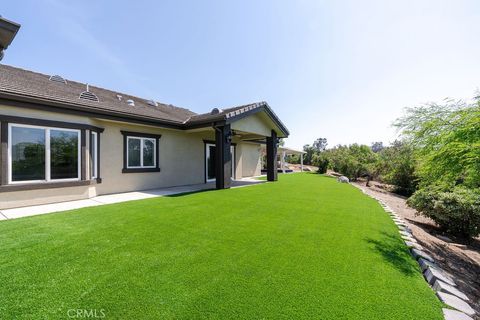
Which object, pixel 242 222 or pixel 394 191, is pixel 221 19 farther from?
pixel 394 191

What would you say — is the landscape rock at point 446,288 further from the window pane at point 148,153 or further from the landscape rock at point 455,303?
the window pane at point 148,153

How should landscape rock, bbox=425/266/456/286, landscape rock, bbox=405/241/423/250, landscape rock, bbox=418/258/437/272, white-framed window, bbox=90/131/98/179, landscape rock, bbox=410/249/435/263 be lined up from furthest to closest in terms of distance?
white-framed window, bbox=90/131/98/179, landscape rock, bbox=405/241/423/250, landscape rock, bbox=410/249/435/263, landscape rock, bbox=418/258/437/272, landscape rock, bbox=425/266/456/286

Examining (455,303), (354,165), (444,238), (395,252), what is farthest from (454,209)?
(354,165)

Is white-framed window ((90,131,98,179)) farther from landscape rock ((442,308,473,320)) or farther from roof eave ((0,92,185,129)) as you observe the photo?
landscape rock ((442,308,473,320))

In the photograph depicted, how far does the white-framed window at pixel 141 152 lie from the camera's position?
32.7ft

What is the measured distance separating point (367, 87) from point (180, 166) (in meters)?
12.7

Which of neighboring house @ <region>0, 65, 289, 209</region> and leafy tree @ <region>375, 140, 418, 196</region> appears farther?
leafy tree @ <region>375, 140, 418, 196</region>

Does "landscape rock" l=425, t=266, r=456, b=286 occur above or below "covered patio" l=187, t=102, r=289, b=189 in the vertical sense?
below

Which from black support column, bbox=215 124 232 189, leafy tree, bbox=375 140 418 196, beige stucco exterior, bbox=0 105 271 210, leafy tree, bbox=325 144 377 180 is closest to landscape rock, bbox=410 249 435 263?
black support column, bbox=215 124 232 189

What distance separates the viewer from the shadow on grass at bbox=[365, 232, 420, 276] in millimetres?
3252

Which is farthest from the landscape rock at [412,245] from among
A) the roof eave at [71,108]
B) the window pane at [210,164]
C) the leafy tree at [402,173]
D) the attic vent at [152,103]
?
the attic vent at [152,103]

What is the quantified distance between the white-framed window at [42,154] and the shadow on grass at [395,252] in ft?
33.0

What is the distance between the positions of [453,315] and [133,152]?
11360 mm

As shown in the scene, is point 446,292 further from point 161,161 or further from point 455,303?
point 161,161
